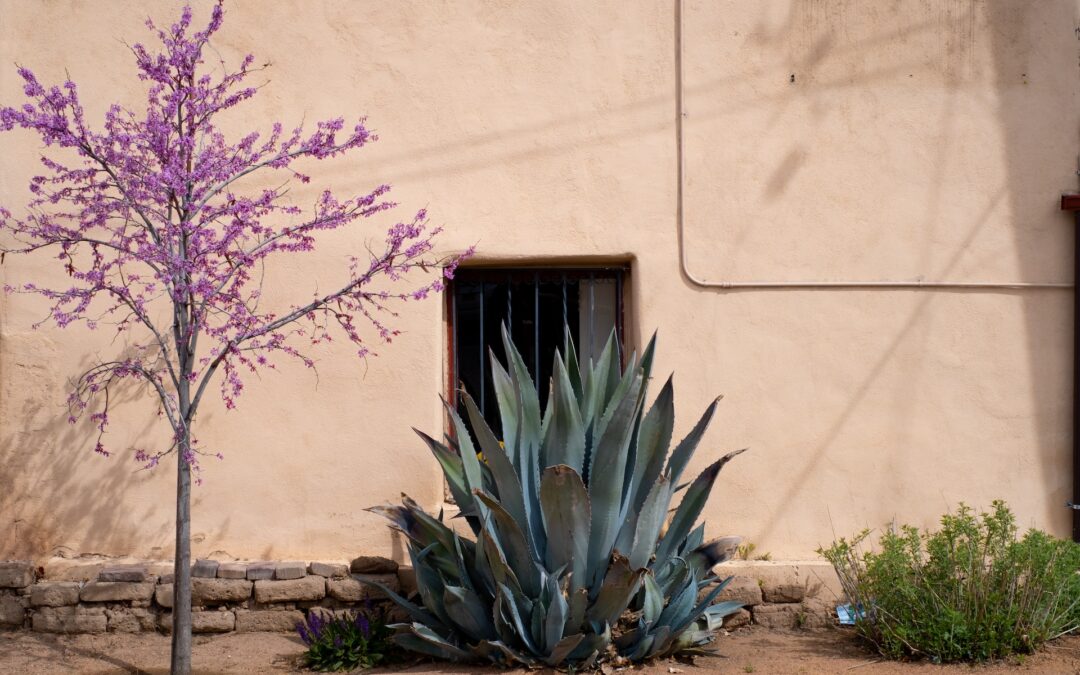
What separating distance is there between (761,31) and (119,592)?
4293 millimetres

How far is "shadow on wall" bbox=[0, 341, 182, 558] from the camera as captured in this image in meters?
5.65

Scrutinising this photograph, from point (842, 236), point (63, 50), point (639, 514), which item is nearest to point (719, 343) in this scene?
point (842, 236)

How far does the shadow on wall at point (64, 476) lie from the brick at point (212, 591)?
221mm

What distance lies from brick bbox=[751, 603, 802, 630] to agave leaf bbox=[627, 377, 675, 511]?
1.15 metres

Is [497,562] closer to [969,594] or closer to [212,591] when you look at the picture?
[212,591]

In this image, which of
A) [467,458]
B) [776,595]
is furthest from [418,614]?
[776,595]

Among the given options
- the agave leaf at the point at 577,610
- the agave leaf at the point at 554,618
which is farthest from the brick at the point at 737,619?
the agave leaf at the point at 554,618

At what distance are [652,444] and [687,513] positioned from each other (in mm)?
371

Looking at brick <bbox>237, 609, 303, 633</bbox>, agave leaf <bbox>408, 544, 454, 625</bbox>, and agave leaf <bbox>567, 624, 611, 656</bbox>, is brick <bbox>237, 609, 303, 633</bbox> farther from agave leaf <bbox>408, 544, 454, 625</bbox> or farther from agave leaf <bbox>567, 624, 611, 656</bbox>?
agave leaf <bbox>567, 624, 611, 656</bbox>

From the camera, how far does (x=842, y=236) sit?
19.0 ft

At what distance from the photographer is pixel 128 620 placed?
557 centimetres

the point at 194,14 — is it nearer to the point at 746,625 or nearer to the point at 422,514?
the point at 422,514

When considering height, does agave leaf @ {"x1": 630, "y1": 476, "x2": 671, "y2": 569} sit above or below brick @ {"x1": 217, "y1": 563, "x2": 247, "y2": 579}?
above

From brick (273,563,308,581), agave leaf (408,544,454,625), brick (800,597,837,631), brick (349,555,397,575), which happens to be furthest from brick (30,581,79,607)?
brick (800,597,837,631)
